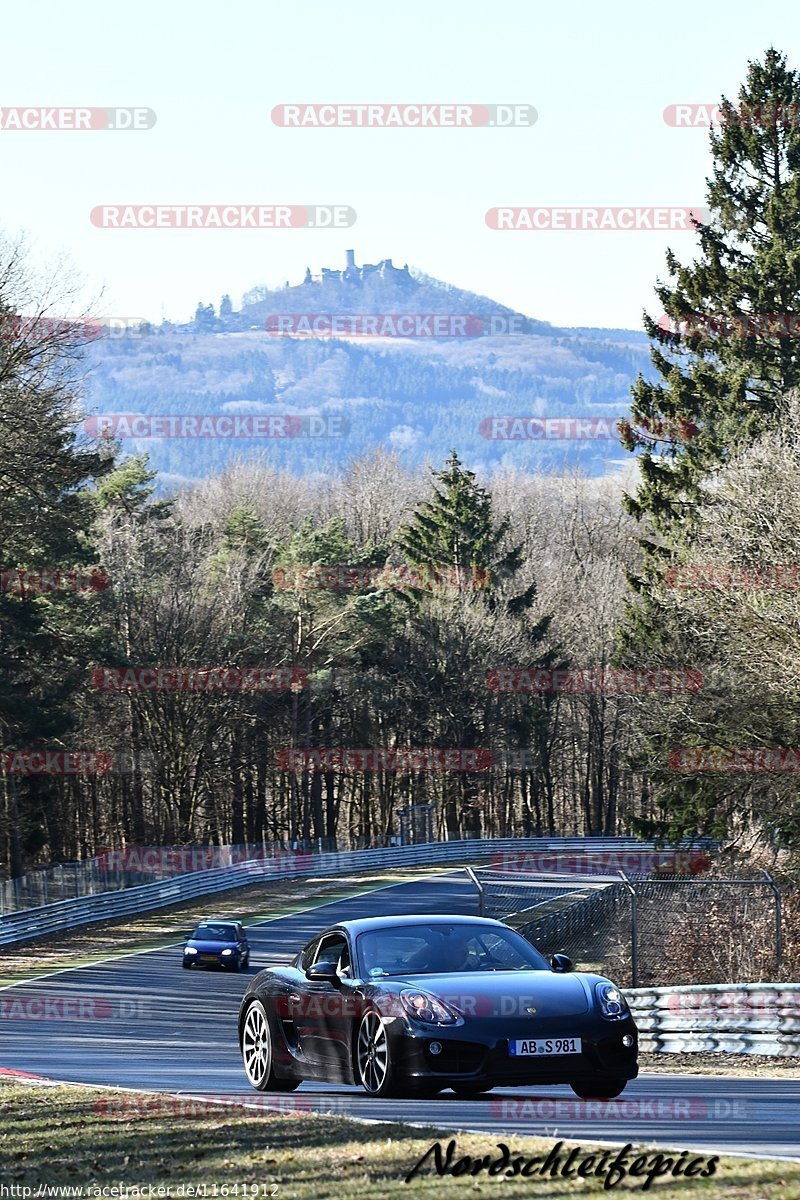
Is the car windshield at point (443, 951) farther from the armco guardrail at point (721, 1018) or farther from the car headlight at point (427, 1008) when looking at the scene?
the armco guardrail at point (721, 1018)

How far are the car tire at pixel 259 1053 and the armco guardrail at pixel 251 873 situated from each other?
90.9 feet

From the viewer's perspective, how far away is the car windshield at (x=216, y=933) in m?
37.1

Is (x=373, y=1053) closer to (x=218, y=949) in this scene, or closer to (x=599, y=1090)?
(x=599, y=1090)

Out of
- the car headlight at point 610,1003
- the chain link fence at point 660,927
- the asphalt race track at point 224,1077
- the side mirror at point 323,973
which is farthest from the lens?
the chain link fence at point 660,927

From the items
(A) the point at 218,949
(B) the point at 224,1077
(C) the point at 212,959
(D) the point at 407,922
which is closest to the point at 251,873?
(A) the point at 218,949

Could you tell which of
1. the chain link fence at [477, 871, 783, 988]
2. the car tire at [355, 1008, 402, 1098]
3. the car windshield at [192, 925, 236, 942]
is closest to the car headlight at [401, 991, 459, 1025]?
the car tire at [355, 1008, 402, 1098]

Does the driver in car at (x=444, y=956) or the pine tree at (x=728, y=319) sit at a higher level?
the pine tree at (x=728, y=319)

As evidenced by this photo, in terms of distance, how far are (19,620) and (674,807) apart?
68.6 feet

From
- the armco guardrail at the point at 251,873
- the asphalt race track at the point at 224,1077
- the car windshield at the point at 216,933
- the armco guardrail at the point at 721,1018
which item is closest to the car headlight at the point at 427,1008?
the asphalt race track at the point at 224,1077

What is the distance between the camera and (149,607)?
62.9 meters

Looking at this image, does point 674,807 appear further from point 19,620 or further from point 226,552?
point 226,552

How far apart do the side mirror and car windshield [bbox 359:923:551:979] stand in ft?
0.86

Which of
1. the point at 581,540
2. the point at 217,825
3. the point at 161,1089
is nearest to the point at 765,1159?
the point at 161,1089

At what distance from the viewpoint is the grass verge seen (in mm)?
7789
